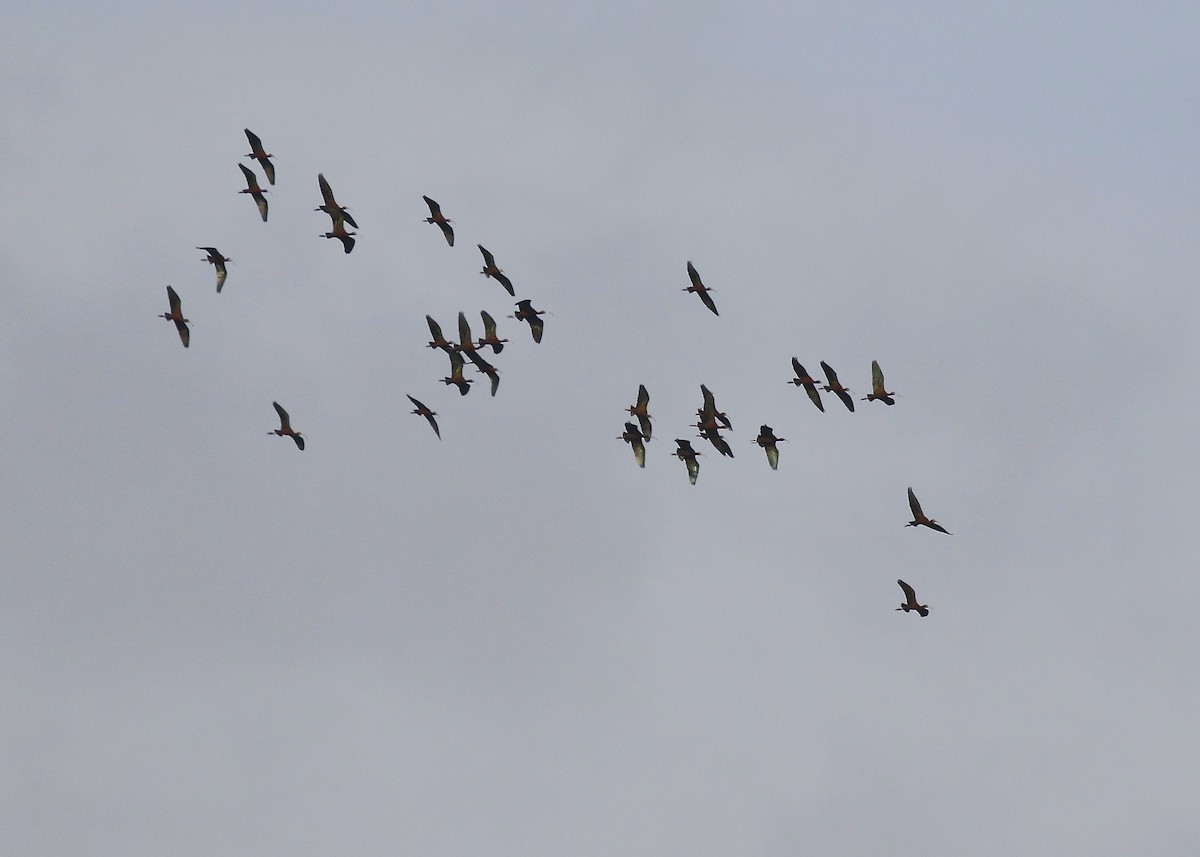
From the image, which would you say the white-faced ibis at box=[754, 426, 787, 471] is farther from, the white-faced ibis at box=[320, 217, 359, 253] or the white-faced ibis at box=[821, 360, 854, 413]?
the white-faced ibis at box=[320, 217, 359, 253]

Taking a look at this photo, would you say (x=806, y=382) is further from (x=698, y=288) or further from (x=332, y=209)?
(x=332, y=209)

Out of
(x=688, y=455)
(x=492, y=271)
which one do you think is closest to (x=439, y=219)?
(x=492, y=271)

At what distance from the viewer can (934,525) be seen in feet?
395

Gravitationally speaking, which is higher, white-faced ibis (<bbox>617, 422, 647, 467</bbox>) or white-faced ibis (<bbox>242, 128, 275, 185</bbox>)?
white-faced ibis (<bbox>242, 128, 275, 185</bbox>)

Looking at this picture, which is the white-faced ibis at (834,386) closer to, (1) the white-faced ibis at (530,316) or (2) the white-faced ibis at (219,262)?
(1) the white-faced ibis at (530,316)

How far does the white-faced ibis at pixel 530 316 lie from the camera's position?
127750mm

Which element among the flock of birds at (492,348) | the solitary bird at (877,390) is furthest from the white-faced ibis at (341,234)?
the solitary bird at (877,390)

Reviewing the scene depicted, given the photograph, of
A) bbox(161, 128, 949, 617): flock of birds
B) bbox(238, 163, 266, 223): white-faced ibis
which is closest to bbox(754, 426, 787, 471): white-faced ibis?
bbox(161, 128, 949, 617): flock of birds

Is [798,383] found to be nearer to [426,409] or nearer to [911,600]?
[911,600]

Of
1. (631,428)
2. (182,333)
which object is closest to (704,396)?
(631,428)

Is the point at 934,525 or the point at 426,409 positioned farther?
the point at 426,409

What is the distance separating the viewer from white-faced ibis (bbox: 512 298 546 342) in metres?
128

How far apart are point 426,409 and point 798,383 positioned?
1026 inches

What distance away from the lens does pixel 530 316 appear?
128m
